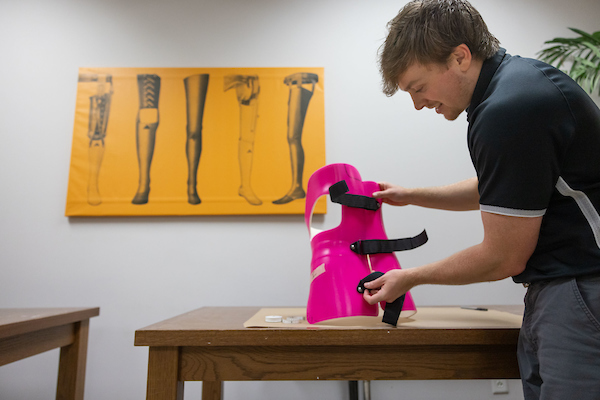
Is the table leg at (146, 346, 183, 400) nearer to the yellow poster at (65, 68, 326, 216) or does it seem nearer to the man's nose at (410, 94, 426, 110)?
the man's nose at (410, 94, 426, 110)

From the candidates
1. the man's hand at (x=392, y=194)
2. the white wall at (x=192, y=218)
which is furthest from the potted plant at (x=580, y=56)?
the man's hand at (x=392, y=194)

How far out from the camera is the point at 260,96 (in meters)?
1.94

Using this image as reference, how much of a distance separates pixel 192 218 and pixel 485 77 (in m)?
Result: 1.46

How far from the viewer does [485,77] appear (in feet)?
2.53

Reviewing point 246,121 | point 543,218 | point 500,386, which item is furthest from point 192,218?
point 500,386

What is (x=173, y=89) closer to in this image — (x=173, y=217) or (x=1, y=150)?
(x=173, y=217)

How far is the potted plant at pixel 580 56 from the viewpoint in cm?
186

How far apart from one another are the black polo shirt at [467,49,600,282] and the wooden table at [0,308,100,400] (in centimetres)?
123

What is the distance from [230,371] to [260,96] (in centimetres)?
146

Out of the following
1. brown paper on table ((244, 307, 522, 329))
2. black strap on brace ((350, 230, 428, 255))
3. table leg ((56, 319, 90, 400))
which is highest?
black strap on brace ((350, 230, 428, 255))

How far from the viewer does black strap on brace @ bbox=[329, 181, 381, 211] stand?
3.05ft

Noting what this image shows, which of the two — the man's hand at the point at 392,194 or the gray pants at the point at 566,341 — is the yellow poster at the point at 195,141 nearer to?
the man's hand at the point at 392,194

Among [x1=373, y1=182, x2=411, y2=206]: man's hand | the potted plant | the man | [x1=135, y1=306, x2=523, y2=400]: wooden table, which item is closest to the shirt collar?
the man

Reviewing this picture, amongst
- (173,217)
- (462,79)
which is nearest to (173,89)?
(173,217)
